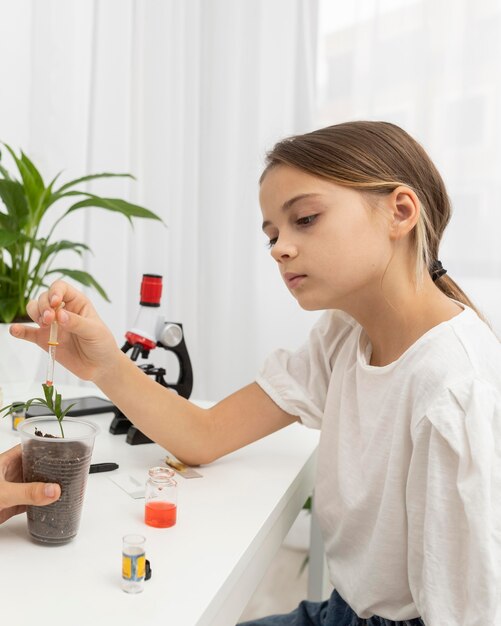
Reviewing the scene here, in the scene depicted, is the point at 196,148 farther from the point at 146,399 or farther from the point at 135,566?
the point at 135,566

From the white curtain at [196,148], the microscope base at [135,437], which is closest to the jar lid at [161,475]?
the microscope base at [135,437]

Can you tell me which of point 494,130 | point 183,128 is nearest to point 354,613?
point 494,130

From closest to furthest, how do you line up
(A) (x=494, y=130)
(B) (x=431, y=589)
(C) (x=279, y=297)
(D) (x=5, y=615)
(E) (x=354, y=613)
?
(D) (x=5, y=615) → (B) (x=431, y=589) → (E) (x=354, y=613) → (A) (x=494, y=130) → (C) (x=279, y=297)

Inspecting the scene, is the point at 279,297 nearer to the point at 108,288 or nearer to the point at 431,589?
the point at 108,288

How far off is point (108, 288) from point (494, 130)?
1.36 m

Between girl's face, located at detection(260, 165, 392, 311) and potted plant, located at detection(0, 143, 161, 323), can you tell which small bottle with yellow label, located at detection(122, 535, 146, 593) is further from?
potted plant, located at detection(0, 143, 161, 323)

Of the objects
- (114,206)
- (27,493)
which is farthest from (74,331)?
(114,206)

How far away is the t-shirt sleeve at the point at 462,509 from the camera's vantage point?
65cm

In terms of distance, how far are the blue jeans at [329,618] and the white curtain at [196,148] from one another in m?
1.21

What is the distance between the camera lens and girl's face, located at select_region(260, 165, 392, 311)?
2.73ft

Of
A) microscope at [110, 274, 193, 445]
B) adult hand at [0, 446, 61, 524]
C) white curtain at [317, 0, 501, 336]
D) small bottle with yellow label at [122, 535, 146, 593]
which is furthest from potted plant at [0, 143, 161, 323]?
white curtain at [317, 0, 501, 336]

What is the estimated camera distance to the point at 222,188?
2.17 m

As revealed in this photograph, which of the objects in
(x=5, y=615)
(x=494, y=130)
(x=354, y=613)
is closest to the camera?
(x=5, y=615)

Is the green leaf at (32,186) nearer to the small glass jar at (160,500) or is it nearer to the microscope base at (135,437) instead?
the microscope base at (135,437)
